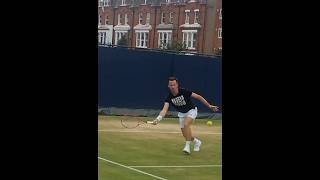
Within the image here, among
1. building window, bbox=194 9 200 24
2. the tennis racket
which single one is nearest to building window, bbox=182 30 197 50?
building window, bbox=194 9 200 24

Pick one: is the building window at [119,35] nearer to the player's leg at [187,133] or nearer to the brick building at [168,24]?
A: the brick building at [168,24]

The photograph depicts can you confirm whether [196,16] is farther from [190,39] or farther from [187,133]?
[187,133]

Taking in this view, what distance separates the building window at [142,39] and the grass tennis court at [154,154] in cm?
250

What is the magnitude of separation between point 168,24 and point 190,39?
73 centimetres

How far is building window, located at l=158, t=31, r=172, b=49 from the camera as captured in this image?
41.6 ft

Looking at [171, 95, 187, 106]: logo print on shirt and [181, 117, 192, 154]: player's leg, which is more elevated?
[171, 95, 187, 106]: logo print on shirt

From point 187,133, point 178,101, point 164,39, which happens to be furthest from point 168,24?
point 187,133

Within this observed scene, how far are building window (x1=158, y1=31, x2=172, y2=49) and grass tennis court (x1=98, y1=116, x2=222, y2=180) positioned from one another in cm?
368

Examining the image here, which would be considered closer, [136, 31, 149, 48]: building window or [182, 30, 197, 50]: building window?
[136, 31, 149, 48]: building window

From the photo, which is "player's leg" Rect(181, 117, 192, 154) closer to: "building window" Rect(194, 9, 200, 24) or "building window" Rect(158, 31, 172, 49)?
"building window" Rect(158, 31, 172, 49)

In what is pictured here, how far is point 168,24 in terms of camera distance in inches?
536
